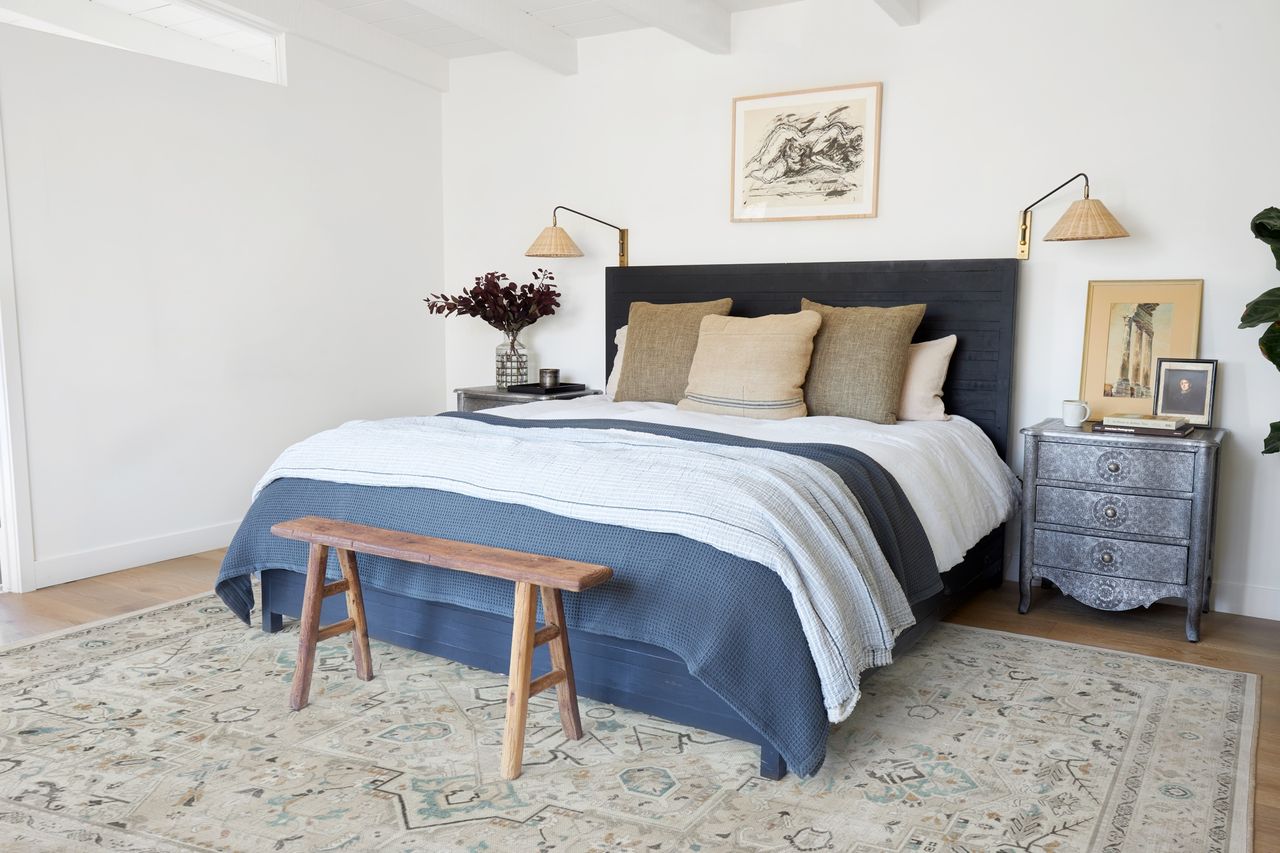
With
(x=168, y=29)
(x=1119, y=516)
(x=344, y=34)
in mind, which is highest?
(x=344, y=34)

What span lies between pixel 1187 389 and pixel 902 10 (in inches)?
72.6

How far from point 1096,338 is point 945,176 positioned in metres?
0.91

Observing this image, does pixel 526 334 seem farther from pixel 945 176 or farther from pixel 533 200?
pixel 945 176

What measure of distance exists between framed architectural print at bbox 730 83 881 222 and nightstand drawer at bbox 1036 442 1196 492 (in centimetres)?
140

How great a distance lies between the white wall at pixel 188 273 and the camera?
364 centimetres

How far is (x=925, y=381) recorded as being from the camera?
378 cm

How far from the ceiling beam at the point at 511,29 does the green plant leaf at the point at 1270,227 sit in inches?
123

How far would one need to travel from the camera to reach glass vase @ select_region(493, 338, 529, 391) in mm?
5012

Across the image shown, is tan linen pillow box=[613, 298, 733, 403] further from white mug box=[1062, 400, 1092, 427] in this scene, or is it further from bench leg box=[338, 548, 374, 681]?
bench leg box=[338, 548, 374, 681]

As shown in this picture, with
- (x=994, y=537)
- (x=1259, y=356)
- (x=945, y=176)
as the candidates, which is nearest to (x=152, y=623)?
(x=994, y=537)

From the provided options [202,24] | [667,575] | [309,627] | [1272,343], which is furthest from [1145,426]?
[202,24]

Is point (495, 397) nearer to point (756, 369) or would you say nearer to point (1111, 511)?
point (756, 369)

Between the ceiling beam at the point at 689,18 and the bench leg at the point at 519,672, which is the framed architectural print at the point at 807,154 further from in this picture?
the bench leg at the point at 519,672

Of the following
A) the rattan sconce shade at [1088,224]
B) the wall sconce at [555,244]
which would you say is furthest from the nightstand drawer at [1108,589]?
the wall sconce at [555,244]
